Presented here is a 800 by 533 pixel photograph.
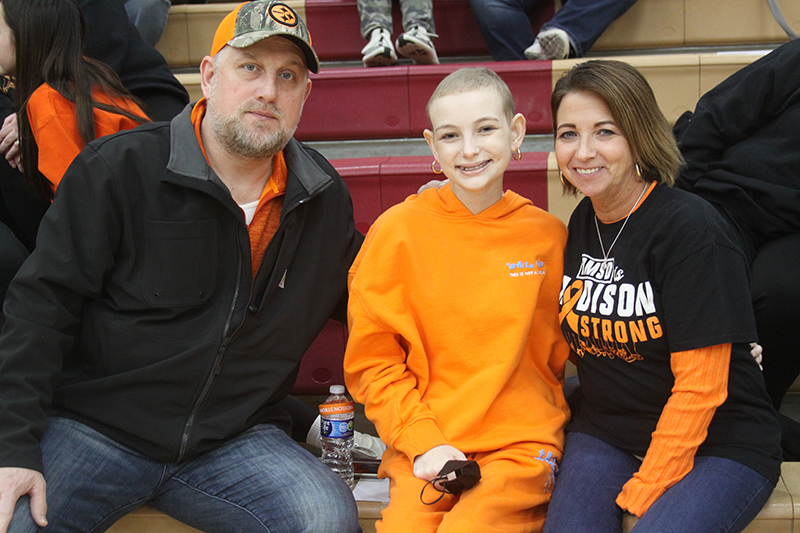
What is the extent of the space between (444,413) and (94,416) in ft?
2.26

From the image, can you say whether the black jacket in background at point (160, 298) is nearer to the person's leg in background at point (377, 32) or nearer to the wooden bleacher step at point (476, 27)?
the person's leg in background at point (377, 32)

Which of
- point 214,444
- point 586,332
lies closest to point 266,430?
point 214,444

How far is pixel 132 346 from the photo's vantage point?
1337 millimetres

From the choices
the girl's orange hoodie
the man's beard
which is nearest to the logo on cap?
the man's beard

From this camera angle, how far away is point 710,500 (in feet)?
3.71

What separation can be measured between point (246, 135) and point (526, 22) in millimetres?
1608

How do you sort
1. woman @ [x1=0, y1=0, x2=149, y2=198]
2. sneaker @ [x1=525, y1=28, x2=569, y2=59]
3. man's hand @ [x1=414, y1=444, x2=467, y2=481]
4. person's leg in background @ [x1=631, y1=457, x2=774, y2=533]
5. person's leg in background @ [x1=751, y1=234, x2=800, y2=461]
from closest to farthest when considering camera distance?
1. person's leg in background @ [x1=631, y1=457, x2=774, y2=533]
2. man's hand @ [x1=414, y1=444, x2=467, y2=481]
3. person's leg in background @ [x1=751, y1=234, x2=800, y2=461]
4. woman @ [x1=0, y1=0, x2=149, y2=198]
5. sneaker @ [x1=525, y1=28, x2=569, y2=59]

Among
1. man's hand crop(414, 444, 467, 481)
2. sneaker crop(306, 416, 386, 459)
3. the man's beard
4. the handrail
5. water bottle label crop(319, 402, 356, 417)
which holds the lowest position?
sneaker crop(306, 416, 386, 459)

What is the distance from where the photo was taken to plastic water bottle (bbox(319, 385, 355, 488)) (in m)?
1.56

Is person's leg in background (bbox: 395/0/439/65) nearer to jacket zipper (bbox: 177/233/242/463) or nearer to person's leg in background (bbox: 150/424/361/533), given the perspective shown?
jacket zipper (bbox: 177/233/242/463)

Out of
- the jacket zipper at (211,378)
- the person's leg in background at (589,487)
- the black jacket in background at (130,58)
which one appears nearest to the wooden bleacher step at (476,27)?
the black jacket in background at (130,58)

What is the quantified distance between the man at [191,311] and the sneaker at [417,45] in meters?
1.10

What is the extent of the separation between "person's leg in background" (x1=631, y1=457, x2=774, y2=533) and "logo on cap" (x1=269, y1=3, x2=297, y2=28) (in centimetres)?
117

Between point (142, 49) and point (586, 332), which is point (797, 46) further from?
point (142, 49)
